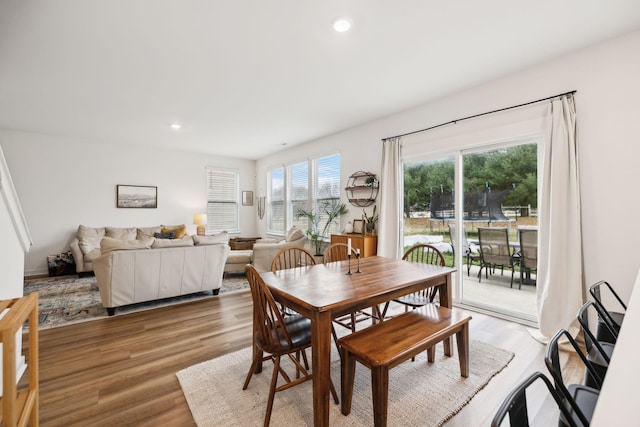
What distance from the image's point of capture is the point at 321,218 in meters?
5.93

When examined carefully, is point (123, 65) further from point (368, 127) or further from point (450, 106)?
point (450, 106)

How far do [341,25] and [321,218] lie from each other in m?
3.97

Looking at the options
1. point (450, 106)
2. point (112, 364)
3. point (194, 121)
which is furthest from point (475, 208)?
point (194, 121)

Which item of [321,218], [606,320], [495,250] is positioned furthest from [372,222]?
[606,320]

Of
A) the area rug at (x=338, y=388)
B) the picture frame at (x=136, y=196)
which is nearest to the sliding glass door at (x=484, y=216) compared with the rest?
the area rug at (x=338, y=388)

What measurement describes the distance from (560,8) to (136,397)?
405cm

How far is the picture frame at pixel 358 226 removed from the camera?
472 cm

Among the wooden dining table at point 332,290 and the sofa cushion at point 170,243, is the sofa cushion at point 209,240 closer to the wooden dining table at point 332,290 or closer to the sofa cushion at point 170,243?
the sofa cushion at point 170,243

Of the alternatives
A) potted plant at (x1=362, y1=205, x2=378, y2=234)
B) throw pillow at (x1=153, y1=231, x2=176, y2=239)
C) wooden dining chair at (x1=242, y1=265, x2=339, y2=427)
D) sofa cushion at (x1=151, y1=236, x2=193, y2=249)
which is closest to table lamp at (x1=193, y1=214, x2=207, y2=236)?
throw pillow at (x1=153, y1=231, x2=176, y2=239)

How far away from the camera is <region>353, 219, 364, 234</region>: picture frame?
4.72m

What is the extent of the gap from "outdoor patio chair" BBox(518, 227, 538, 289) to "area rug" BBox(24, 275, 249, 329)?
12.3ft

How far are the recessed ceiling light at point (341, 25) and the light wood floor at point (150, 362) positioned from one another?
2836mm

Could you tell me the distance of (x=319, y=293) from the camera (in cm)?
179

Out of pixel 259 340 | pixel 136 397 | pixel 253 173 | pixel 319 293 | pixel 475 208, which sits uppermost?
pixel 253 173
